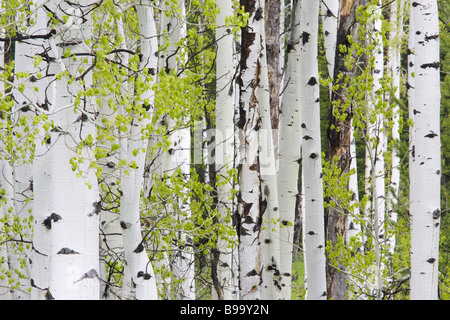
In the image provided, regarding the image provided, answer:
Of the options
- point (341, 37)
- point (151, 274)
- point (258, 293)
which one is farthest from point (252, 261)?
point (341, 37)

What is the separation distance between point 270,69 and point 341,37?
147 cm

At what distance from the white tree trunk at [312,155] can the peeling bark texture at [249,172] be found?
1.54 feet

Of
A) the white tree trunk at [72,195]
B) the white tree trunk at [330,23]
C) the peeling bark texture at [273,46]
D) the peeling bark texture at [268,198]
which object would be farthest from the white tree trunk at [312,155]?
the white tree trunk at [72,195]

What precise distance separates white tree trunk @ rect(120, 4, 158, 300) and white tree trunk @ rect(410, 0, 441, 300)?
6.77 feet

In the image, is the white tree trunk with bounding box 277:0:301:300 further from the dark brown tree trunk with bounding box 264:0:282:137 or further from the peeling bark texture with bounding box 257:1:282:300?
the dark brown tree trunk with bounding box 264:0:282:137

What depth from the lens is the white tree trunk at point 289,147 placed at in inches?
217

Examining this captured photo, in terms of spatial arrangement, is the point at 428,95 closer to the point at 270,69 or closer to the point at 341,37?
the point at 341,37

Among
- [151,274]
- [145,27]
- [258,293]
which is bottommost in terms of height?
[258,293]

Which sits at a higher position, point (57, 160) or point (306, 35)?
point (306, 35)

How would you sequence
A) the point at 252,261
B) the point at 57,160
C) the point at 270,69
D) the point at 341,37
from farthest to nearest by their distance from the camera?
the point at 270,69, the point at 341,37, the point at 252,261, the point at 57,160

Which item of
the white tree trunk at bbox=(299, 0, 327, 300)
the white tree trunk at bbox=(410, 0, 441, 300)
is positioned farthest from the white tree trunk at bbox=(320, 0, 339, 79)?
the white tree trunk at bbox=(410, 0, 441, 300)

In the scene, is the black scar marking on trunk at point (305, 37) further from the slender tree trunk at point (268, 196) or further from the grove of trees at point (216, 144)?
the slender tree trunk at point (268, 196)

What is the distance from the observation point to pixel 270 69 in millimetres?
6598

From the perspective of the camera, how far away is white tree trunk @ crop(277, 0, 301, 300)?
5.52m
